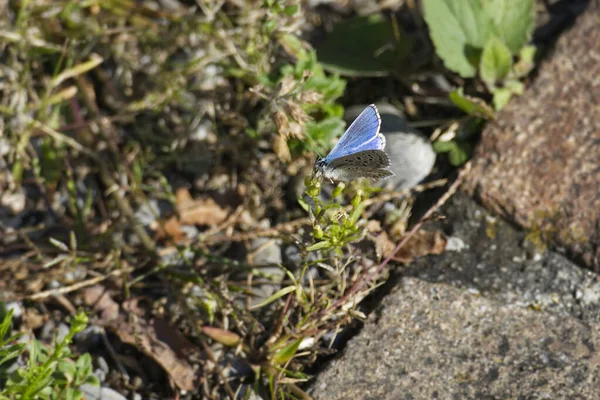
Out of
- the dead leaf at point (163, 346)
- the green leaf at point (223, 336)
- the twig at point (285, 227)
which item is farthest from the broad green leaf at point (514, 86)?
the dead leaf at point (163, 346)

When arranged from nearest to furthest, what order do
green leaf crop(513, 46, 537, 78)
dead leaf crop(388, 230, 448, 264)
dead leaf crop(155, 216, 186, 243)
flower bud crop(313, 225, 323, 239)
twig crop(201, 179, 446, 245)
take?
flower bud crop(313, 225, 323, 239), dead leaf crop(388, 230, 448, 264), twig crop(201, 179, 446, 245), dead leaf crop(155, 216, 186, 243), green leaf crop(513, 46, 537, 78)

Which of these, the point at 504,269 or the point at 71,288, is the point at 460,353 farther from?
the point at 71,288

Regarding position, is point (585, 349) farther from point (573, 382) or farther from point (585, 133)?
point (585, 133)

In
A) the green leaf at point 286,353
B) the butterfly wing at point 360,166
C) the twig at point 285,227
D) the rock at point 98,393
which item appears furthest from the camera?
the twig at point 285,227

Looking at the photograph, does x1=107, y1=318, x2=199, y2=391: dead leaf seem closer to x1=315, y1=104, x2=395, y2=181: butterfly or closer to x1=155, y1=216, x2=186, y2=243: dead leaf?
x1=155, y1=216, x2=186, y2=243: dead leaf

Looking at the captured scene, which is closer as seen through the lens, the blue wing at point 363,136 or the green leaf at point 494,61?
the blue wing at point 363,136

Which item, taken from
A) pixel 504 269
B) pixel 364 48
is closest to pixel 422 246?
pixel 504 269

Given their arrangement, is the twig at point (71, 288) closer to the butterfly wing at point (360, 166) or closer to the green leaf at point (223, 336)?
the green leaf at point (223, 336)

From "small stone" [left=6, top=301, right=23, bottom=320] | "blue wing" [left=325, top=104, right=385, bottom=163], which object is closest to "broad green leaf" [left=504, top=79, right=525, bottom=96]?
"blue wing" [left=325, top=104, right=385, bottom=163]

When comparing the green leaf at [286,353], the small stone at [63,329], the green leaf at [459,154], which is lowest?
the small stone at [63,329]
